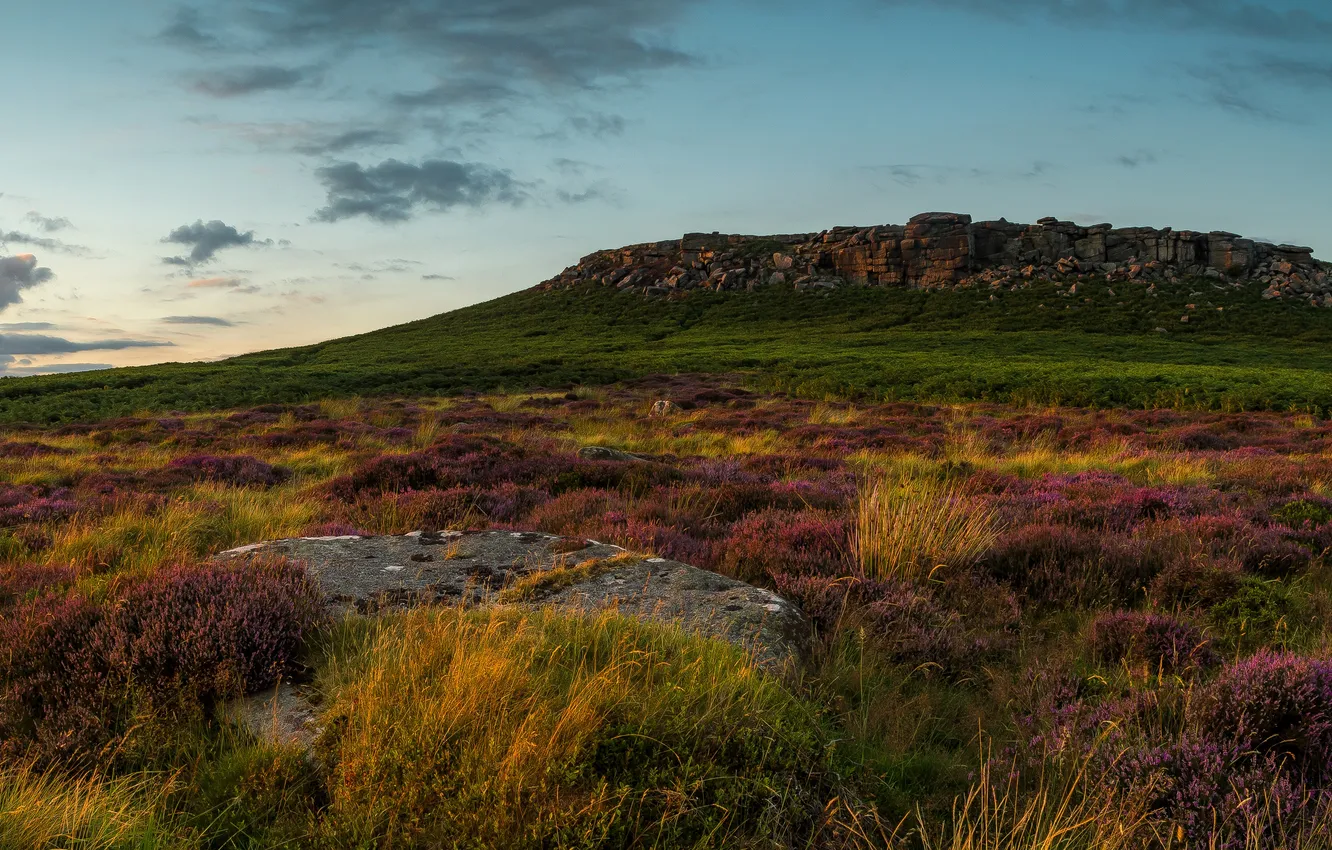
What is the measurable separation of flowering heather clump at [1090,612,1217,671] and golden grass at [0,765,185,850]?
4807 mm

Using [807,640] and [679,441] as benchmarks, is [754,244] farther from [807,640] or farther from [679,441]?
[807,640]

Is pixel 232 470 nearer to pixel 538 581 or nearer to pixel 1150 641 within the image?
pixel 538 581

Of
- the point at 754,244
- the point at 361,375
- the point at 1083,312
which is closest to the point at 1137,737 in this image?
the point at 361,375

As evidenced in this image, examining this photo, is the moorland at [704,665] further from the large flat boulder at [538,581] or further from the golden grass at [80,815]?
the large flat boulder at [538,581]

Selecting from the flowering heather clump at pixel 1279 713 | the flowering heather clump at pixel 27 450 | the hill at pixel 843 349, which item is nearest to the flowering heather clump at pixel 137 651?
the flowering heather clump at pixel 1279 713

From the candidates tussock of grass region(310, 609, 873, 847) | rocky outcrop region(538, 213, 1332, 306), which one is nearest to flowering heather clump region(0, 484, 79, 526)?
tussock of grass region(310, 609, 873, 847)

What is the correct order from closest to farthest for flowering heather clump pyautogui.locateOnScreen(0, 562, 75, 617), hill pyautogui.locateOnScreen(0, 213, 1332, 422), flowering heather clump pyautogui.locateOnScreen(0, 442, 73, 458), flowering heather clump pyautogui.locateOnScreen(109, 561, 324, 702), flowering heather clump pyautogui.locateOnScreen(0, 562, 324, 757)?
flowering heather clump pyautogui.locateOnScreen(0, 562, 324, 757)
flowering heather clump pyautogui.locateOnScreen(109, 561, 324, 702)
flowering heather clump pyautogui.locateOnScreen(0, 562, 75, 617)
flowering heather clump pyautogui.locateOnScreen(0, 442, 73, 458)
hill pyautogui.locateOnScreen(0, 213, 1332, 422)

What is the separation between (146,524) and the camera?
7.60 m

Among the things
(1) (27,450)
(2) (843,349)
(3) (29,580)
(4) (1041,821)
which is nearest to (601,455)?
(3) (29,580)

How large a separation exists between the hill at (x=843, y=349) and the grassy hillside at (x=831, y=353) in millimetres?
190

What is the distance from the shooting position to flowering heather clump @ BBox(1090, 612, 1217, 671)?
14.8 ft

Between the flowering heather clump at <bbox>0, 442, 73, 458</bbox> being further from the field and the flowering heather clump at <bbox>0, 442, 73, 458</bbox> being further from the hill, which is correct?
the hill

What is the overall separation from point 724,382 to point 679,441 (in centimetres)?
2056

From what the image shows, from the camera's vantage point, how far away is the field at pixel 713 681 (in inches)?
109
